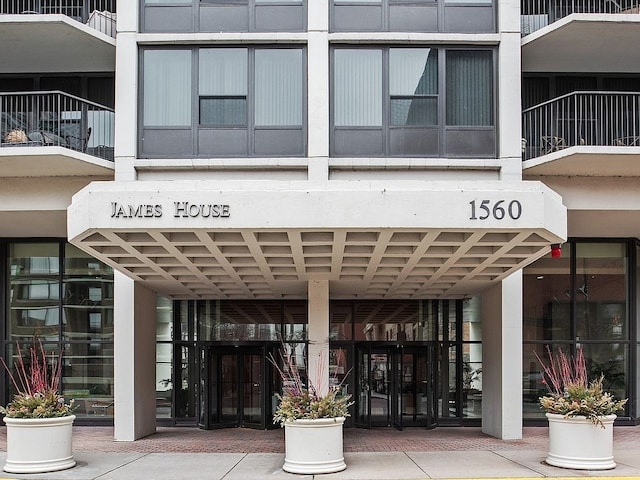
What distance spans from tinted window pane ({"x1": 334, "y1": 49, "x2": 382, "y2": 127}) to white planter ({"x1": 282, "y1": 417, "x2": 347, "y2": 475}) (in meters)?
7.30

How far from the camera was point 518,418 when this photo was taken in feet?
58.7

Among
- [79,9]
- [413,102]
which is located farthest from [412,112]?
[79,9]

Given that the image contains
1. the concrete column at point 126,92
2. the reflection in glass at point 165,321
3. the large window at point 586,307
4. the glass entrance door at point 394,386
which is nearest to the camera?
the concrete column at point 126,92

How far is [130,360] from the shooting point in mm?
17938

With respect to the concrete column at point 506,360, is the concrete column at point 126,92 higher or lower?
higher

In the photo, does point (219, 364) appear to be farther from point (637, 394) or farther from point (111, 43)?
point (637, 394)

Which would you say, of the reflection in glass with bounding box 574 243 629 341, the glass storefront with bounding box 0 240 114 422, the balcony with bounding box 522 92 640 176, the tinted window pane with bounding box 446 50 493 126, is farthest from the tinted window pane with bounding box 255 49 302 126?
the reflection in glass with bounding box 574 243 629 341

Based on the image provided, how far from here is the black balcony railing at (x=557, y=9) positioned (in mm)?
18906

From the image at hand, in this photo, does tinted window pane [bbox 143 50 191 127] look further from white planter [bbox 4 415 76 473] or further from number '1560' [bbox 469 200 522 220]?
number '1560' [bbox 469 200 522 220]

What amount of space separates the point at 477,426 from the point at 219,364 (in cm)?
717

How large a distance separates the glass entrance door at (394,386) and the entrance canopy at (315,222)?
6.18 m

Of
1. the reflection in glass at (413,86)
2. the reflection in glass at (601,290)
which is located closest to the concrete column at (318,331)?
the reflection in glass at (413,86)

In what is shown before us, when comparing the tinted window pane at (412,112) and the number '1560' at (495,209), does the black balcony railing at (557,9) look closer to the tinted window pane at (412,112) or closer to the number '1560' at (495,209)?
the tinted window pane at (412,112)

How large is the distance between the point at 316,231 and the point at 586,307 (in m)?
11.3
